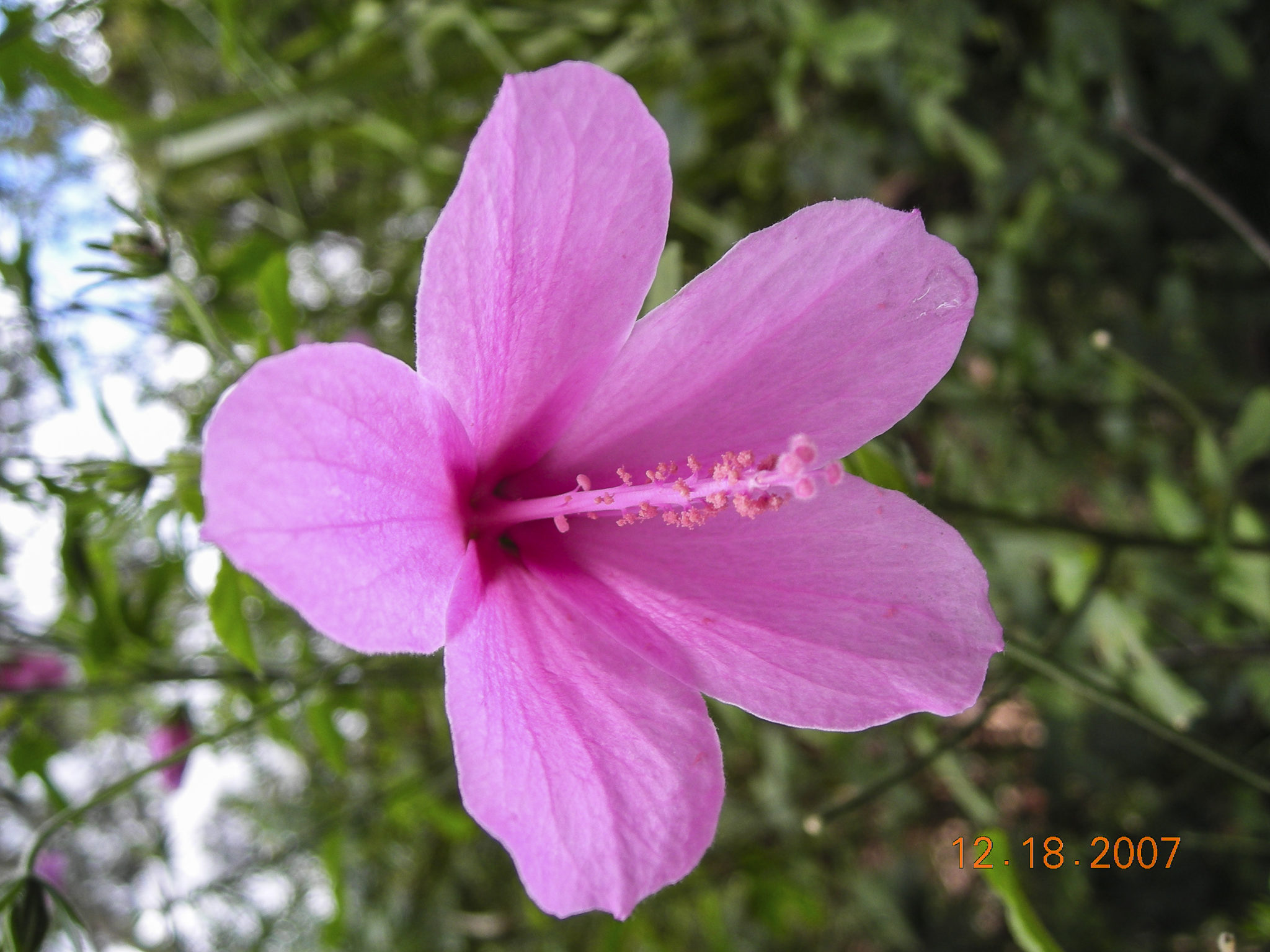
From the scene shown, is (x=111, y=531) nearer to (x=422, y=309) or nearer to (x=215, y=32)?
(x=422, y=309)

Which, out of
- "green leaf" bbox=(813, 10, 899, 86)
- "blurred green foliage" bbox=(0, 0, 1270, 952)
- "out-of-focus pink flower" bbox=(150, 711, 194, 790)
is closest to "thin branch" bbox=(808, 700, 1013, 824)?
"blurred green foliage" bbox=(0, 0, 1270, 952)

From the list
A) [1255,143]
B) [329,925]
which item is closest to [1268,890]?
[1255,143]

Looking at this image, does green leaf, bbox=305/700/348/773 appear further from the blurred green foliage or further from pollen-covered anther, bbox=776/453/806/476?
pollen-covered anther, bbox=776/453/806/476

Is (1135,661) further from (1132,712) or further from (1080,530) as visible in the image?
(1132,712)

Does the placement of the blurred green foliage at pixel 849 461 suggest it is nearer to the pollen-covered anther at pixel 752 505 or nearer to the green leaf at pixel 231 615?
the green leaf at pixel 231 615

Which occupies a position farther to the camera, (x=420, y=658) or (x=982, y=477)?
(x=982, y=477)
